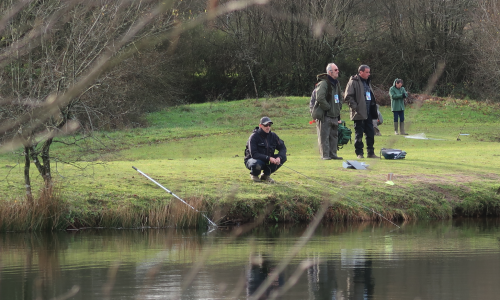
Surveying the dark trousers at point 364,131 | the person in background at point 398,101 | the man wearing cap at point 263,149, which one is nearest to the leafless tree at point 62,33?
the man wearing cap at point 263,149

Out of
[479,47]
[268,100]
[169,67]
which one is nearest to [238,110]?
[268,100]

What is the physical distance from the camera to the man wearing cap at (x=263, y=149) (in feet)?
46.4

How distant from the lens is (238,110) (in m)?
39.2

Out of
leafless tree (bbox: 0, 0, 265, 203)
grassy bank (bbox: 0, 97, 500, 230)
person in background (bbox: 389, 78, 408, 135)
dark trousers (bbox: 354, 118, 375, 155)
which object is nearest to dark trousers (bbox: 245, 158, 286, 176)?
grassy bank (bbox: 0, 97, 500, 230)

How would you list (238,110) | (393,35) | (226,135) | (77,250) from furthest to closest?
1. (393,35)
2. (238,110)
3. (226,135)
4. (77,250)

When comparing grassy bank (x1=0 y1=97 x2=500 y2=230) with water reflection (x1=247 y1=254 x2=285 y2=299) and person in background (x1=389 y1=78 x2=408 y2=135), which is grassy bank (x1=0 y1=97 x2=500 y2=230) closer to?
water reflection (x1=247 y1=254 x2=285 y2=299)

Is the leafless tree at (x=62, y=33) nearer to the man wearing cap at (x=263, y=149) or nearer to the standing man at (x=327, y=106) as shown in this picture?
the man wearing cap at (x=263, y=149)

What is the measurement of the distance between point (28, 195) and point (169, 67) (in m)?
31.9

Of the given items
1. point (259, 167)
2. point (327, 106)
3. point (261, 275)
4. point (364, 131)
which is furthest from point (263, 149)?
point (261, 275)

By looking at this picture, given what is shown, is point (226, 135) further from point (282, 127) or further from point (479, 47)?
point (479, 47)

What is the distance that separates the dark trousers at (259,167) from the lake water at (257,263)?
1560 mm

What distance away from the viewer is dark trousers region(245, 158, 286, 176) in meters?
14.6

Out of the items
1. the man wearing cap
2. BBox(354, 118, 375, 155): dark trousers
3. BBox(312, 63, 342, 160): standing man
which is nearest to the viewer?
the man wearing cap

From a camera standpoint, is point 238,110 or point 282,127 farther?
point 238,110
